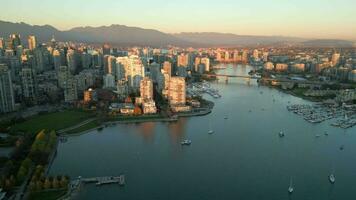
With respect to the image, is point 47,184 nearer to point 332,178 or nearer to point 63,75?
point 332,178

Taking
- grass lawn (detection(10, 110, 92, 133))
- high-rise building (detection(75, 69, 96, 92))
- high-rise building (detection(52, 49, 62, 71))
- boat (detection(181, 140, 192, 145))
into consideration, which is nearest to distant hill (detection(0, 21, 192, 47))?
high-rise building (detection(52, 49, 62, 71))

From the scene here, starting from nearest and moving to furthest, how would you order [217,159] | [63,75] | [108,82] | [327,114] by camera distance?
[217,159]
[327,114]
[63,75]
[108,82]

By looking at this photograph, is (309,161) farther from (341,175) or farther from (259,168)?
(259,168)

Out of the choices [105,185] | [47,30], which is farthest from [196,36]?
[105,185]

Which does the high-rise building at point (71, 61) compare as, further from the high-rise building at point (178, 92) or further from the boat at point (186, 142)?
the boat at point (186, 142)

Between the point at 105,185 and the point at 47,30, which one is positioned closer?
the point at 105,185

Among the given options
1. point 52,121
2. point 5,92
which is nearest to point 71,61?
point 5,92

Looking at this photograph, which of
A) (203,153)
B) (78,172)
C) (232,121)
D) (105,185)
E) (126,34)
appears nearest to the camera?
(105,185)
